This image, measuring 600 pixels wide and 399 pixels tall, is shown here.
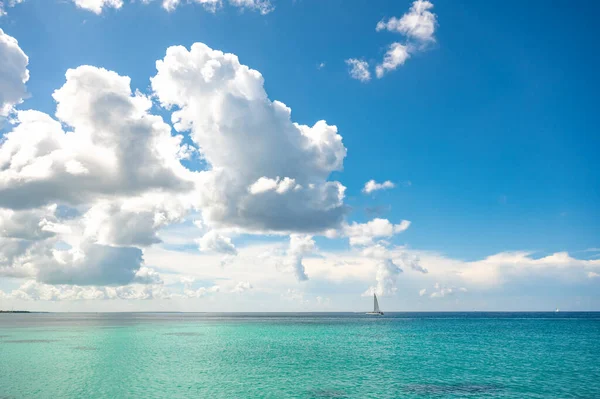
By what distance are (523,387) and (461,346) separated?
→ 40.9 meters

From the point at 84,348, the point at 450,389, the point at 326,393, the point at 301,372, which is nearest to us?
the point at 326,393

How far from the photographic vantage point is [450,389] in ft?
141

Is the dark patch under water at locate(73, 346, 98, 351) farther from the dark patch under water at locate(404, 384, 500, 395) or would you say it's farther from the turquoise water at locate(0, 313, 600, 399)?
the dark patch under water at locate(404, 384, 500, 395)

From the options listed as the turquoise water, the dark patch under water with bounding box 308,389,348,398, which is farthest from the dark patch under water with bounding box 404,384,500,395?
the dark patch under water with bounding box 308,389,348,398

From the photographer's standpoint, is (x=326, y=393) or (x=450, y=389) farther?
(x=450, y=389)

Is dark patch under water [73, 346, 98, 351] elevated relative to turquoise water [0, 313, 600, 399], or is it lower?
lower

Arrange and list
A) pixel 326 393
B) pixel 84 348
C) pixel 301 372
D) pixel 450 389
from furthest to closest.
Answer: pixel 84 348, pixel 301 372, pixel 450 389, pixel 326 393

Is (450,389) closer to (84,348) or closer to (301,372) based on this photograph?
(301,372)

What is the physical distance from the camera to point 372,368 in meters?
55.3

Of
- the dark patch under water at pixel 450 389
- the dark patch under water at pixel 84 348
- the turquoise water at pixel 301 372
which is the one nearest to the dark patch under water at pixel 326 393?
the turquoise water at pixel 301 372

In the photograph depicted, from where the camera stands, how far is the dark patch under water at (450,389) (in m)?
41.6

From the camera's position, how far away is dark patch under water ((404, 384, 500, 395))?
41625mm

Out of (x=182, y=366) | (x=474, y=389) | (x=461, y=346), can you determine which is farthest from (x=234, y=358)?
(x=461, y=346)

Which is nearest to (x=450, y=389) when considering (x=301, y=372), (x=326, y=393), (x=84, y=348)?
(x=326, y=393)
